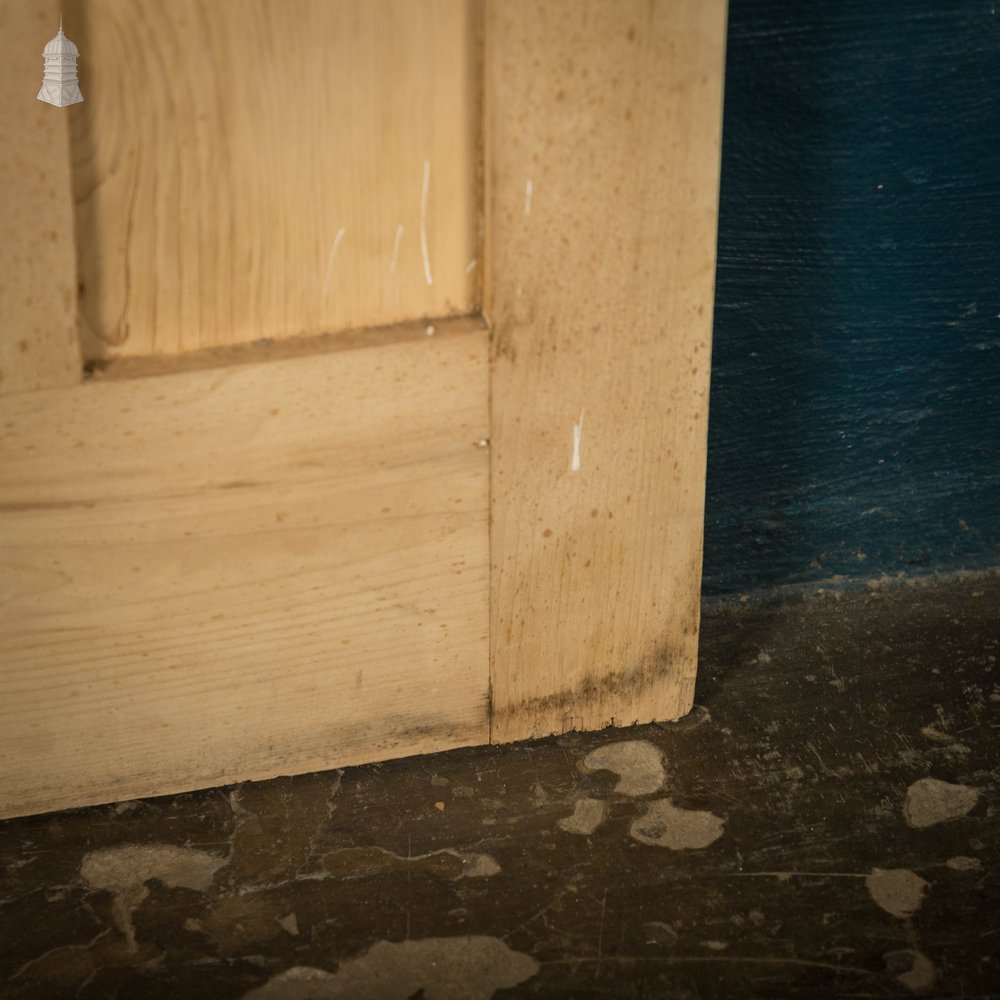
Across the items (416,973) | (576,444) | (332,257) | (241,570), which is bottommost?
(416,973)

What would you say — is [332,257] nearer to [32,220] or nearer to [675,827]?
[32,220]

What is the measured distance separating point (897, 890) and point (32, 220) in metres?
1.11

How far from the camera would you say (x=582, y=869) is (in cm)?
151

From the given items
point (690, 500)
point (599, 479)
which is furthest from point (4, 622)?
point (690, 500)

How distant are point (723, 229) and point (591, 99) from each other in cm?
43

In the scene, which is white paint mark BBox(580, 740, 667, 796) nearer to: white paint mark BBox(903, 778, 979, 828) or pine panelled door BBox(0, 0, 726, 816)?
pine panelled door BBox(0, 0, 726, 816)

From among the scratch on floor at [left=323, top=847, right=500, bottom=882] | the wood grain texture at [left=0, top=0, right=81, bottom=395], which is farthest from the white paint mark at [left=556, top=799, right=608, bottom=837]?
the wood grain texture at [left=0, top=0, right=81, bottom=395]

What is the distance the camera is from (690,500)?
161cm

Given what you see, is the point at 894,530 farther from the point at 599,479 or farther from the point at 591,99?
the point at 591,99

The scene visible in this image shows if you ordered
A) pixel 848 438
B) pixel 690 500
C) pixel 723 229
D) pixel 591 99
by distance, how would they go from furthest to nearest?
pixel 848 438 → pixel 723 229 → pixel 690 500 → pixel 591 99

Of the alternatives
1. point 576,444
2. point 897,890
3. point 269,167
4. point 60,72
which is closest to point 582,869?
point 897,890

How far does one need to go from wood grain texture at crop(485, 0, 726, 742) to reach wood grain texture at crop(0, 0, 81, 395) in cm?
41

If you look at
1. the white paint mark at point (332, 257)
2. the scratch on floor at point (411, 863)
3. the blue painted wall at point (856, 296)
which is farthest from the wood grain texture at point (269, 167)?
the scratch on floor at point (411, 863)

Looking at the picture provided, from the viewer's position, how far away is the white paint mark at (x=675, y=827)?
1548mm
